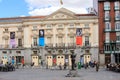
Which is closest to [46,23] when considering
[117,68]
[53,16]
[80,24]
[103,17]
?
[53,16]

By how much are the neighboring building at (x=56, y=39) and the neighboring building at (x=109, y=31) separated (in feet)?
4.99

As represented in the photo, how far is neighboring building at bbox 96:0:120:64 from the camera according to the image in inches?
3590

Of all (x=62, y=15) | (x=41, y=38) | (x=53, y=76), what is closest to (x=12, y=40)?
(x=41, y=38)

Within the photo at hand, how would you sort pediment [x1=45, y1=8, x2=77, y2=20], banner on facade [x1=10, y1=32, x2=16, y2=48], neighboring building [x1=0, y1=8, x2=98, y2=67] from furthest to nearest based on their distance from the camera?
banner on facade [x1=10, y1=32, x2=16, y2=48]
pediment [x1=45, y1=8, x2=77, y2=20]
neighboring building [x1=0, y1=8, x2=98, y2=67]

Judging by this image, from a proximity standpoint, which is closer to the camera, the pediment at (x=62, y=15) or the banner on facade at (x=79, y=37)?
the banner on facade at (x=79, y=37)

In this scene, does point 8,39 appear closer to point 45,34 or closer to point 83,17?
point 45,34

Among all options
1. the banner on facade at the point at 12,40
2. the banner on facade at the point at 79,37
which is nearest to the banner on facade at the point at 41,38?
the banner on facade at the point at 12,40

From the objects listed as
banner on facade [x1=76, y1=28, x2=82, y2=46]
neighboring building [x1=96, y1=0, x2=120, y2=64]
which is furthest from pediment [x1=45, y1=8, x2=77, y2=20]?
neighboring building [x1=96, y1=0, x2=120, y2=64]

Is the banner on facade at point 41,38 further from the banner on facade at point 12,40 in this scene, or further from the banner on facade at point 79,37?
the banner on facade at point 79,37

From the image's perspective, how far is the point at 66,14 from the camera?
95.1m

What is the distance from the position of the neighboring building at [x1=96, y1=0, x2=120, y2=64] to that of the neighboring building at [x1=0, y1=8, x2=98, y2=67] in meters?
1.52

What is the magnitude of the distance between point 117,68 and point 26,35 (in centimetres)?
4547

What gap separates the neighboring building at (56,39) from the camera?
9375cm

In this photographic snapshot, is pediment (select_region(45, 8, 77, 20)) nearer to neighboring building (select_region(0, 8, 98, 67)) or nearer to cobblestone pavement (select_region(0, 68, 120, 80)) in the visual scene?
neighboring building (select_region(0, 8, 98, 67))
